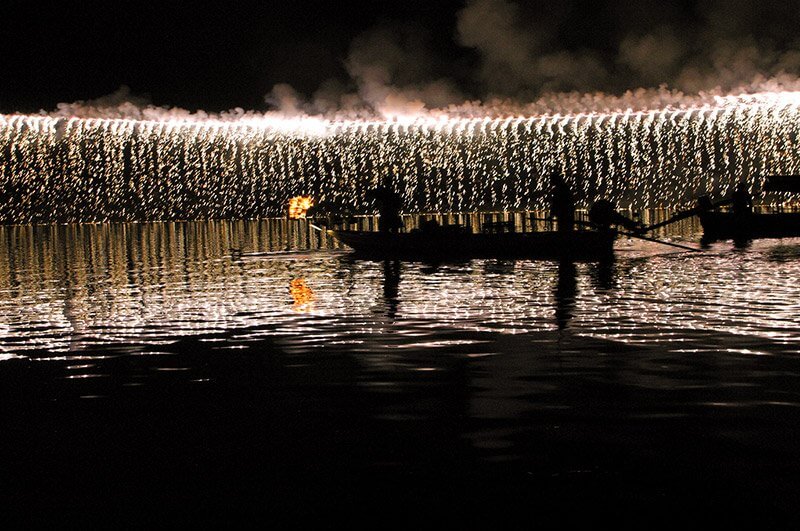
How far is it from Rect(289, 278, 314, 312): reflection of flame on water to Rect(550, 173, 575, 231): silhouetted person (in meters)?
11.2

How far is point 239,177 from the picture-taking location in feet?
603

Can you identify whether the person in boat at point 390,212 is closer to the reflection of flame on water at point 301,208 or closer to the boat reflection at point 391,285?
the boat reflection at point 391,285

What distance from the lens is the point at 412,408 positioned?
1145 cm

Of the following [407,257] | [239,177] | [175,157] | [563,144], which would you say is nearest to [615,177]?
[563,144]

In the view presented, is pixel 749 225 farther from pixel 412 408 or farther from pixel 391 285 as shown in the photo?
pixel 412 408

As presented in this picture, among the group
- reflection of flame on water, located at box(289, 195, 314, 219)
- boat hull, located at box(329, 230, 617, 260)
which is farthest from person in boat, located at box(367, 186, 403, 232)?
reflection of flame on water, located at box(289, 195, 314, 219)

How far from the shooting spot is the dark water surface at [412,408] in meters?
8.37

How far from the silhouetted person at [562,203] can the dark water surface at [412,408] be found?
13.2 meters

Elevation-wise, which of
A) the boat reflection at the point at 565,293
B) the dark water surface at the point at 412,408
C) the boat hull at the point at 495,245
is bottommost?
the dark water surface at the point at 412,408

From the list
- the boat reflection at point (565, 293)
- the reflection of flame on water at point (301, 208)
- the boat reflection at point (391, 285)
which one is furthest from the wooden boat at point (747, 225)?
the reflection of flame on water at point (301, 208)

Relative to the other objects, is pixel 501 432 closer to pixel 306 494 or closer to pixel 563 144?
pixel 306 494

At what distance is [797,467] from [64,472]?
662 centimetres

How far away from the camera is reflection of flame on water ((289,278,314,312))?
74.0 ft

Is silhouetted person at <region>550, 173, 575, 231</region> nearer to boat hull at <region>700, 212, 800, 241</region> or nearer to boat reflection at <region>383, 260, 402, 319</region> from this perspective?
boat reflection at <region>383, 260, 402, 319</region>
